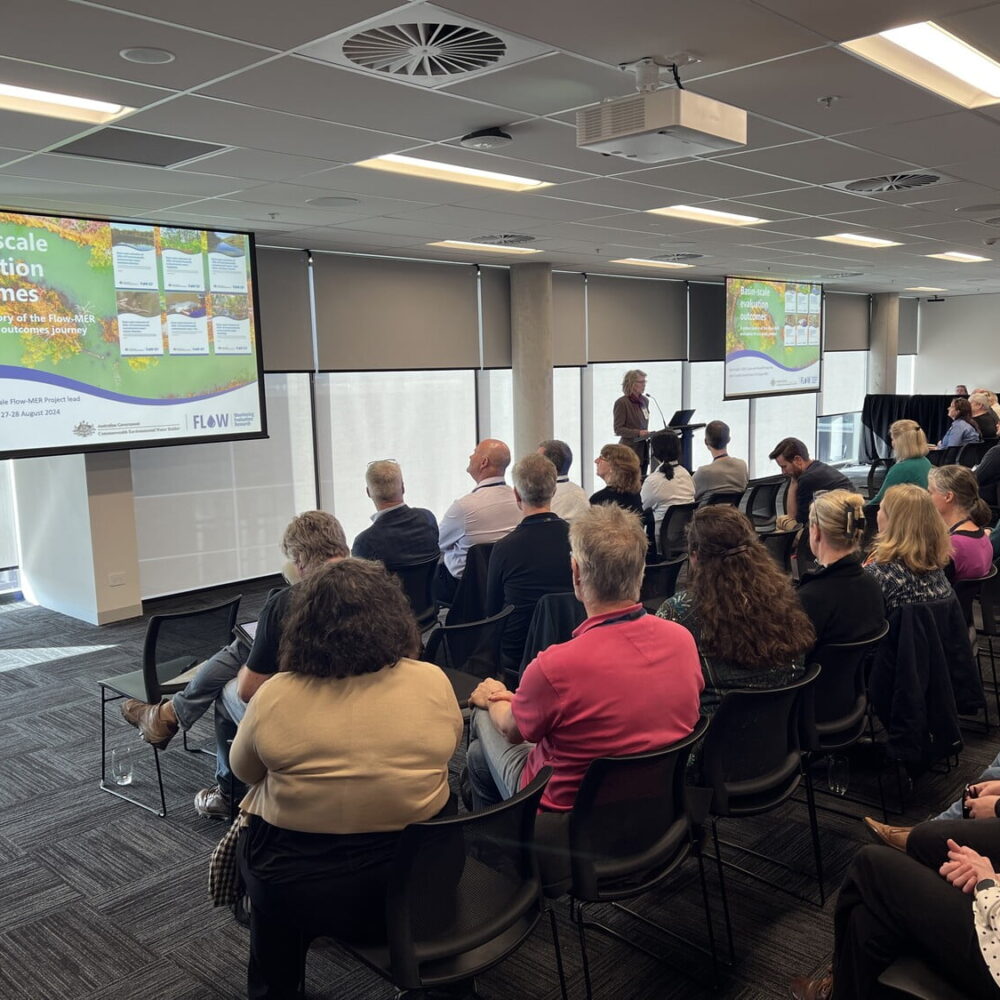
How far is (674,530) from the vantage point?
20.3 feet

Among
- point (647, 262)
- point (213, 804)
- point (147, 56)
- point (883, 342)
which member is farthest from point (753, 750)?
point (883, 342)

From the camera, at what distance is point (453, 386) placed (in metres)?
9.34

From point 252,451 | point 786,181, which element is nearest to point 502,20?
point 786,181

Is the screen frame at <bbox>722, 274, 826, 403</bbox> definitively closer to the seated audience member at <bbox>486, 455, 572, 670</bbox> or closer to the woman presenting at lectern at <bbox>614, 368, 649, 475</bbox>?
the woman presenting at lectern at <bbox>614, 368, 649, 475</bbox>

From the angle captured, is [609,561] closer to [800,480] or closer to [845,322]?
[800,480]

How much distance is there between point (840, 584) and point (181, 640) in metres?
2.60

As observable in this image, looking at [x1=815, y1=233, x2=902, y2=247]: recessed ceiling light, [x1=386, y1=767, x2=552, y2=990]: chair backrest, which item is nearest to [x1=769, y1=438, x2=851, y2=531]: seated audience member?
[x1=815, y1=233, x2=902, y2=247]: recessed ceiling light

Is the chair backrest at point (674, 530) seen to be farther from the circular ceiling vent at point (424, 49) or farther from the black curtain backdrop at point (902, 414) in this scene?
the black curtain backdrop at point (902, 414)

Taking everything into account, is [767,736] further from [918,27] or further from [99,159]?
[99,159]

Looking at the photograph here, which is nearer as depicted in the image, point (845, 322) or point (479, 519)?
point (479, 519)

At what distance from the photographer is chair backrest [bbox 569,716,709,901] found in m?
2.17

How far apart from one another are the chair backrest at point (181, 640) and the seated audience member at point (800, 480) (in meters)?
3.90

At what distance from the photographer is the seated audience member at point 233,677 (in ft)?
9.61

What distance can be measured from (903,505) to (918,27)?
1758mm
